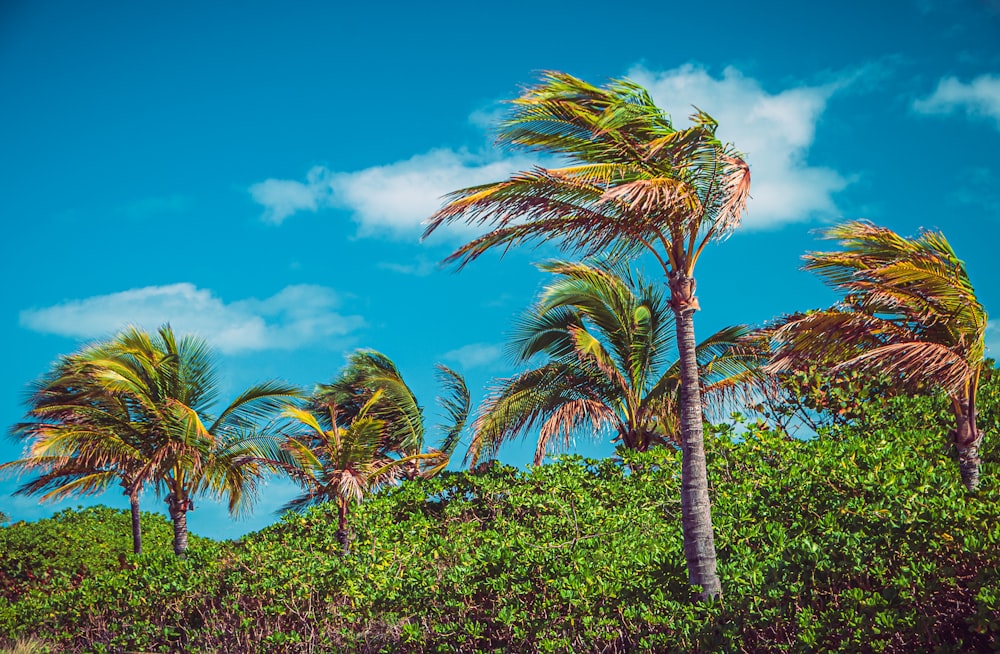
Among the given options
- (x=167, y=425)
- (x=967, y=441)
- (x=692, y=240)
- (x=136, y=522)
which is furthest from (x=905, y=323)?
(x=136, y=522)

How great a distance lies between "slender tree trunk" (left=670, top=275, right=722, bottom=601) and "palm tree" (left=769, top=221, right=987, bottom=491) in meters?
2.70

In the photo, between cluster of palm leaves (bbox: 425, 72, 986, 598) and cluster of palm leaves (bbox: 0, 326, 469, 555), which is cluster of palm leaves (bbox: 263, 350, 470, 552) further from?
cluster of palm leaves (bbox: 425, 72, 986, 598)

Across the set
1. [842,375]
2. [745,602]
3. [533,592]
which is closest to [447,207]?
[533,592]

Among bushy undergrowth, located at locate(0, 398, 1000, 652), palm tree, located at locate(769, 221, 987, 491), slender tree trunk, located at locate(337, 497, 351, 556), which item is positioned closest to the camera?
bushy undergrowth, located at locate(0, 398, 1000, 652)

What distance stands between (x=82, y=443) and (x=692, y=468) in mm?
12502

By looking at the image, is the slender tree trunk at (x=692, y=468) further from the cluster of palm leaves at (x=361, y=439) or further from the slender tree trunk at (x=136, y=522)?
the slender tree trunk at (x=136, y=522)

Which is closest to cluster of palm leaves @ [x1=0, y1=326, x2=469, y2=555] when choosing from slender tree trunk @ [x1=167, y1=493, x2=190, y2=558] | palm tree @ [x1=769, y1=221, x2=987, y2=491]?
slender tree trunk @ [x1=167, y1=493, x2=190, y2=558]

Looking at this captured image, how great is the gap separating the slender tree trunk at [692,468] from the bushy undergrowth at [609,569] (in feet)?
0.78

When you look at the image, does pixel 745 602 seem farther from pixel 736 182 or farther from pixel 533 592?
pixel 736 182

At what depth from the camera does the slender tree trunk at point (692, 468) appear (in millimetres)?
7066

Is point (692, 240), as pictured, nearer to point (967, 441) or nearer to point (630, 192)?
point (630, 192)

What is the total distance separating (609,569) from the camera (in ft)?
25.3

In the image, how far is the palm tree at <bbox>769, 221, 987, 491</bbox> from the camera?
9961 mm

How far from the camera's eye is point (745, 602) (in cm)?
619
